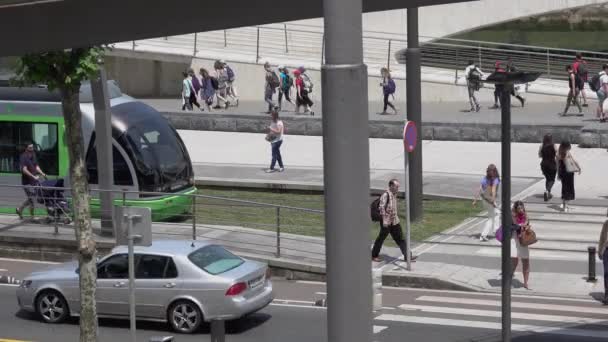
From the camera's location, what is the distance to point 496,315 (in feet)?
58.2

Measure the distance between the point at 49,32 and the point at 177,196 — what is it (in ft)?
49.2

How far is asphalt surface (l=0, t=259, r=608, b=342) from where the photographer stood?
54.5 feet

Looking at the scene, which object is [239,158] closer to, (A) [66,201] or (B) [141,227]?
(A) [66,201]

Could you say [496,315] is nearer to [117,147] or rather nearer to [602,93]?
[117,147]

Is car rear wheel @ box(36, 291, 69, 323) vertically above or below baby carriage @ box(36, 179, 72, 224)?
below

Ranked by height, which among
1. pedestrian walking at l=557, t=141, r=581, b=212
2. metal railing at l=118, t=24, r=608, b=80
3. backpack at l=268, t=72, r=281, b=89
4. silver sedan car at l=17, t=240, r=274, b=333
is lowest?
silver sedan car at l=17, t=240, r=274, b=333

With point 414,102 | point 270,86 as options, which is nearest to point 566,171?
point 414,102

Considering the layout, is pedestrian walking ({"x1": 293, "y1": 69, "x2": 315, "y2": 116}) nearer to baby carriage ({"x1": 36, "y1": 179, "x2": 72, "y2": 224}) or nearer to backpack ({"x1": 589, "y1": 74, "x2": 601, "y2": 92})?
backpack ({"x1": 589, "y1": 74, "x2": 601, "y2": 92})

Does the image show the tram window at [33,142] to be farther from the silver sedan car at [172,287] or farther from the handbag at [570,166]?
the handbag at [570,166]

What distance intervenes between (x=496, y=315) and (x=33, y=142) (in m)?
11.3

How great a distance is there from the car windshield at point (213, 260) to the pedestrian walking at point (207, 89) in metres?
20.2

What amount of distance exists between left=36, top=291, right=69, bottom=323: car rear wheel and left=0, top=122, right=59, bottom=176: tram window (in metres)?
7.55

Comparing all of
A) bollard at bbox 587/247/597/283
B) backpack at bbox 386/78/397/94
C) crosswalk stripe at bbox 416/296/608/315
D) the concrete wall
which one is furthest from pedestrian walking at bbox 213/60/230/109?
bollard at bbox 587/247/597/283

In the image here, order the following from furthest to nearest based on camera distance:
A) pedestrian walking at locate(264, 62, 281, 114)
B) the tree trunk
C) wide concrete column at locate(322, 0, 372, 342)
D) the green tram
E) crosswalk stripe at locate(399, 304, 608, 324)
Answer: pedestrian walking at locate(264, 62, 281, 114) → the green tram → crosswalk stripe at locate(399, 304, 608, 324) → the tree trunk → wide concrete column at locate(322, 0, 372, 342)
